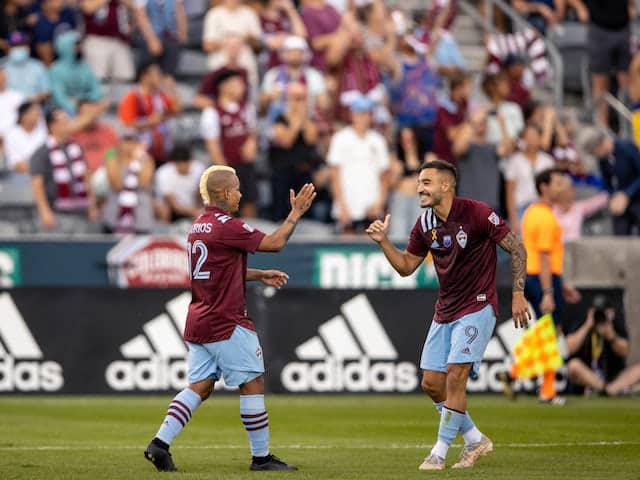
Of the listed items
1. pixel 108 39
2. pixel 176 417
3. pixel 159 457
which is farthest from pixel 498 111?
pixel 159 457

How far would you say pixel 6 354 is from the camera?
17.5m

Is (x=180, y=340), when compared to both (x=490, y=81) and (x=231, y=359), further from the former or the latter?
(x=490, y=81)

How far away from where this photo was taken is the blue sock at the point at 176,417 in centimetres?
1042

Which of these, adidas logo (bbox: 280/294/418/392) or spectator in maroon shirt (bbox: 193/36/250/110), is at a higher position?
spectator in maroon shirt (bbox: 193/36/250/110)

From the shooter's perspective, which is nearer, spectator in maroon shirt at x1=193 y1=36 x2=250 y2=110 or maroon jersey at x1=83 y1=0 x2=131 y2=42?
spectator in maroon shirt at x1=193 y1=36 x2=250 y2=110

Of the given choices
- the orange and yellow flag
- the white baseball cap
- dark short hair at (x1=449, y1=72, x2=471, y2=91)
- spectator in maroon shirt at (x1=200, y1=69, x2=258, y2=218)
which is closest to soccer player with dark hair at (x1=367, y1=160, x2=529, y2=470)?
the orange and yellow flag

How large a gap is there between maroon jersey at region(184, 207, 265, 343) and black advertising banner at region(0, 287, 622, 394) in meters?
7.16

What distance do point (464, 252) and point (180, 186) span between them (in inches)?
383

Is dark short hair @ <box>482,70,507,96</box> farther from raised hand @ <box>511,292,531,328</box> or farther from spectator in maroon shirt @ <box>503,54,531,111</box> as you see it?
raised hand @ <box>511,292,531,328</box>

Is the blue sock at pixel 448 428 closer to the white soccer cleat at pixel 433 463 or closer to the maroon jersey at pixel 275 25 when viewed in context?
the white soccer cleat at pixel 433 463

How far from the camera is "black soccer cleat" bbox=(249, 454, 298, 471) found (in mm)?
10516

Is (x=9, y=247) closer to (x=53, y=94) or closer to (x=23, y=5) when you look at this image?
(x=53, y=94)

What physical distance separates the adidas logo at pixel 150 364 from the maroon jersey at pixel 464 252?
716 centimetres

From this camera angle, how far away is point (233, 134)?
67.7 feet
